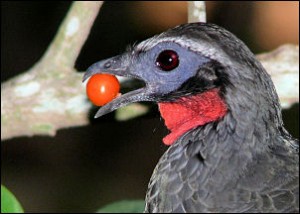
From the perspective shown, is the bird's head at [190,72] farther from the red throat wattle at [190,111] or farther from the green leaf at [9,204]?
the green leaf at [9,204]

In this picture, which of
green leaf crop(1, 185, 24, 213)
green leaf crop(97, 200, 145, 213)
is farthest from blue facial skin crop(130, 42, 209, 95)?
green leaf crop(97, 200, 145, 213)

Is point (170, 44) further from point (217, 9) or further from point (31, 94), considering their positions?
point (217, 9)

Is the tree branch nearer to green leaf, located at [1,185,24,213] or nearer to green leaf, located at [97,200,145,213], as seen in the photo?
green leaf, located at [97,200,145,213]

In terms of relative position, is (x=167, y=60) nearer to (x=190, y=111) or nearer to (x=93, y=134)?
(x=190, y=111)

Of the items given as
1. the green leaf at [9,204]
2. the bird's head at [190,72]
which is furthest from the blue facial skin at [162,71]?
the green leaf at [9,204]

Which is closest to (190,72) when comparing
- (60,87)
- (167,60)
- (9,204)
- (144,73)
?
(167,60)

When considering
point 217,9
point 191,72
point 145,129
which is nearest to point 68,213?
point 145,129
